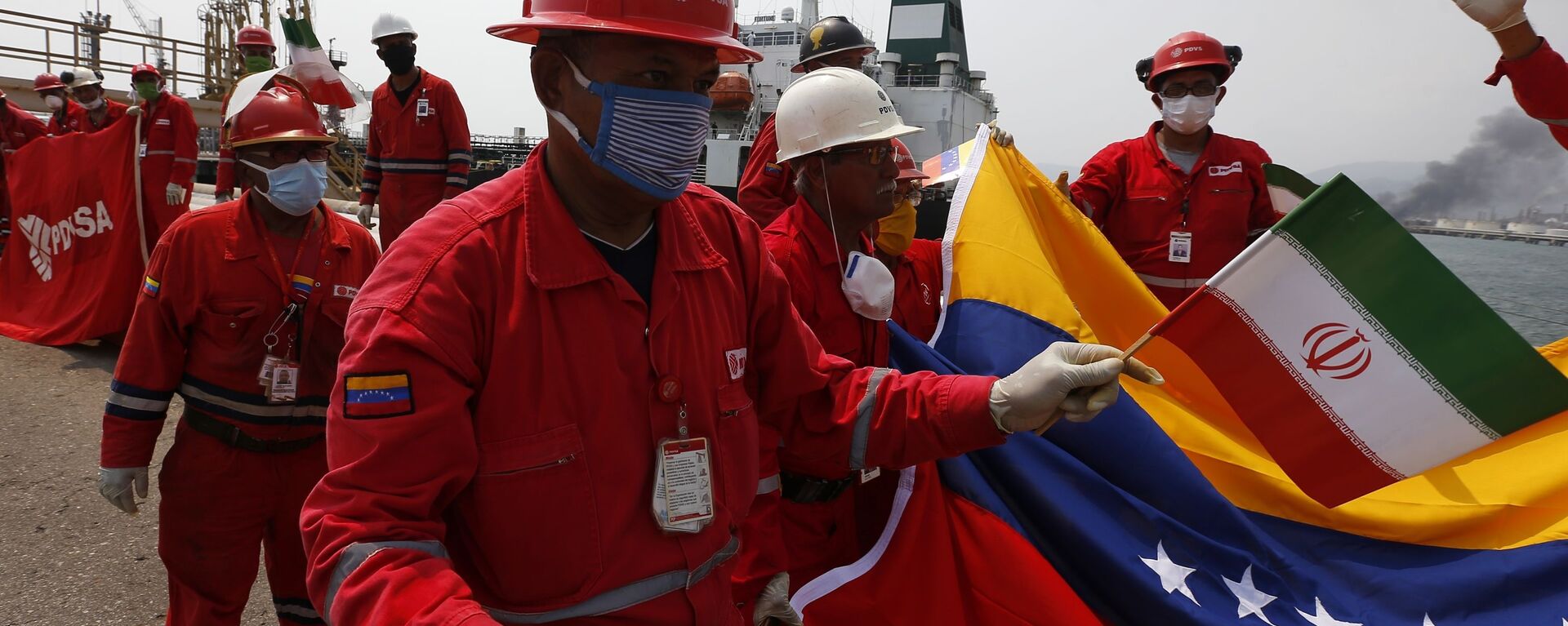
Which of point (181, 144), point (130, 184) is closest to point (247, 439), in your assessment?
point (130, 184)

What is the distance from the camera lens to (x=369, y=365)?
1380 mm

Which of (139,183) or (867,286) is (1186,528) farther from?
(139,183)

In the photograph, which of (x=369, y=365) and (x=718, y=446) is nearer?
(x=369, y=365)

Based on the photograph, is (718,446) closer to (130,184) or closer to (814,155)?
(814,155)

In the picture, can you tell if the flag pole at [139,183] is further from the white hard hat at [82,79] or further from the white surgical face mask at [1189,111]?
the white surgical face mask at [1189,111]

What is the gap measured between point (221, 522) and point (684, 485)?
2273 millimetres

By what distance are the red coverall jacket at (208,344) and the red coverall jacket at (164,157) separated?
5.98m

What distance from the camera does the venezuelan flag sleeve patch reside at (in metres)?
1.37

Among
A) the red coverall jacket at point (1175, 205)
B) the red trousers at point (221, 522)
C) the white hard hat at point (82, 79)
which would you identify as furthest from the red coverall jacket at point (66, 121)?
the red coverall jacket at point (1175, 205)

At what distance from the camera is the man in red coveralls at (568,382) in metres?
1.37

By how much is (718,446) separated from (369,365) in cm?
64

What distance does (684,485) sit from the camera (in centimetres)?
164

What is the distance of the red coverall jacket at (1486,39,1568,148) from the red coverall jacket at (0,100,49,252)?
1283cm

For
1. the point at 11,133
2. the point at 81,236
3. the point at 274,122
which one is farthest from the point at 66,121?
the point at 274,122
